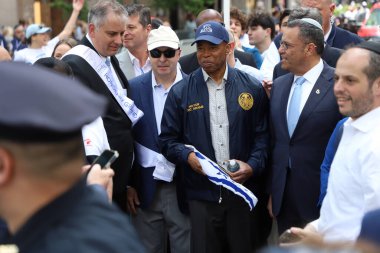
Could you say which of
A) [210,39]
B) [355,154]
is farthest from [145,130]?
[355,154]

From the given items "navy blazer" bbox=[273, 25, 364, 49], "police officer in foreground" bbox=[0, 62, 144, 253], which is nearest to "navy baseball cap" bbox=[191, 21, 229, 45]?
"navy blazer" bbox=[273, 25, 364, 49]

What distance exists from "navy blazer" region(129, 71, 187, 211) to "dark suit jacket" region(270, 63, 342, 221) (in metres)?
1.00

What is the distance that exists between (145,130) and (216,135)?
75 centimetres

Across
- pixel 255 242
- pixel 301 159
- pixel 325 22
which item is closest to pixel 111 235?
pixel 301 159

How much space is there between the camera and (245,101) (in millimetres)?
5754

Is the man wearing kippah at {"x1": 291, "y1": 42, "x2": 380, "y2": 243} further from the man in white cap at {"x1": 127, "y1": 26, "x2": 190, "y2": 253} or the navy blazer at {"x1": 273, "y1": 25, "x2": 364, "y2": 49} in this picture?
the navy blazer at {"x1": 273, "y1": 25, "x2": 364, "y2": 49}

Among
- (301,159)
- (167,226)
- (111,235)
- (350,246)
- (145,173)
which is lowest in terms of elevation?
(167,226)

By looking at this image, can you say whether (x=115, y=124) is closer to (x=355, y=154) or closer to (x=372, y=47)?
(x=372, y=47)

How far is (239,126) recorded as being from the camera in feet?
18.7

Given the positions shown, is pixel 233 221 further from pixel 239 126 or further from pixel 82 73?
pixel 82 73

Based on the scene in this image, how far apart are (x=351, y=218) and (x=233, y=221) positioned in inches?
83.6

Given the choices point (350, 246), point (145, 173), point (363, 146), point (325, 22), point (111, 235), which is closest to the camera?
point (350, 246)

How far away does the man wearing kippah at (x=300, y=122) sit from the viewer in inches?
210

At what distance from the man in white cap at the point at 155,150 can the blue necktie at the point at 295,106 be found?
3.67 ft
